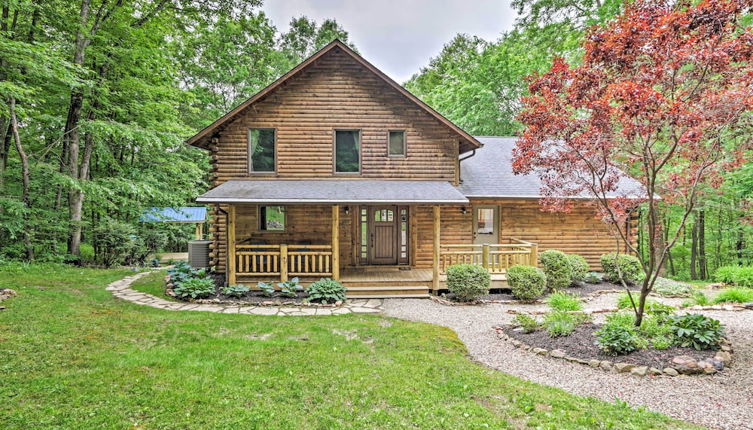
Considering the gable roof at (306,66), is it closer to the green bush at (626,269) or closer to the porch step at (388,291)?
the porch step at (388,291)

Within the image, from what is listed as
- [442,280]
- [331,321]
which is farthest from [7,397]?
[442,280]

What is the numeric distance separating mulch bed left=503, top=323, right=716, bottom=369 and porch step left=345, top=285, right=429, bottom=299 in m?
3.00

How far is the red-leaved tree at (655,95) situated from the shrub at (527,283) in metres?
2.85

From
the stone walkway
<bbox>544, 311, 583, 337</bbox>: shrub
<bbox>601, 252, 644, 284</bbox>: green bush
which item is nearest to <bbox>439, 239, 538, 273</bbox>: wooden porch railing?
the stone walkway

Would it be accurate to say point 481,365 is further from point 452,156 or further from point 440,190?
point 452,156

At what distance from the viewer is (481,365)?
15.8 ft

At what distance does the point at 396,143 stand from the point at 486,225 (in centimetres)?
419

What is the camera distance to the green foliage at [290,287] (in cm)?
845

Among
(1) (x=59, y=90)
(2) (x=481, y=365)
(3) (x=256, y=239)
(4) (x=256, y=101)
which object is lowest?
(2) (x=481, y=365)

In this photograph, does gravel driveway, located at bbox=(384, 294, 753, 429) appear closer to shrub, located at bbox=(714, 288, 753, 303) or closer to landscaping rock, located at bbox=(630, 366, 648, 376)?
landscaping rock, located at bbox=(630, 366, 648, 376)

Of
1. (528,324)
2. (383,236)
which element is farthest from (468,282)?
(383,236)

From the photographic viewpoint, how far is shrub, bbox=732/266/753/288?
9.96 m

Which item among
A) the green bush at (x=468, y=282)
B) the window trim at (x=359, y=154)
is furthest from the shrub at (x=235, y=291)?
the green bush at (x=468, y=282)

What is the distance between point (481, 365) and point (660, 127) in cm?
405
